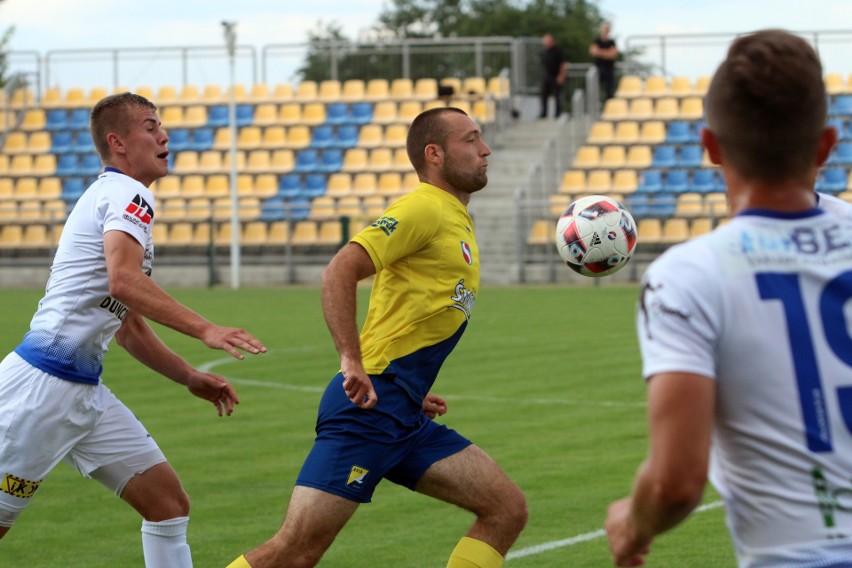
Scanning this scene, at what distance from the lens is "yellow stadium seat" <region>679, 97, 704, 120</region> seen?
1170 inches

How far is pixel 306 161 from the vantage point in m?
32.0

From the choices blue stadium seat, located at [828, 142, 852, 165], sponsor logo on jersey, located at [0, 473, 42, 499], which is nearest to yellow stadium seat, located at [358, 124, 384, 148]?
blue stadium seat, located at [828, 142, 852, 165]

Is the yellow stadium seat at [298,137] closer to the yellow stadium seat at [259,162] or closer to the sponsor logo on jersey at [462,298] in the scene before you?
the yellow stadium seat at [259,162]

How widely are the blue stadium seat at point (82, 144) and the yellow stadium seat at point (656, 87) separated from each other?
45.3ft

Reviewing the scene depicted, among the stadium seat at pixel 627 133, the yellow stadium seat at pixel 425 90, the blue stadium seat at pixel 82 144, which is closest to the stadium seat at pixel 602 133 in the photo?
the stadium seat at pixel 627 133

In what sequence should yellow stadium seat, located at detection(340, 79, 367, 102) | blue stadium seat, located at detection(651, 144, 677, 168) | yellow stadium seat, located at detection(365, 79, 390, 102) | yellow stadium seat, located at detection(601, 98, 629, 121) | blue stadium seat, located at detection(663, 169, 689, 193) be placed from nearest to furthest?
blue stadium seat, located at detection(663, 169, 689, 193) < blue stadium seat, located at detection(651, 144, 677, 168) < yellow stadium seat, located at detection(601, 98, 629, 121) < yellow stadium seat, located at detection(365, 79, 390, 102) < yellow stadium seat, located at detection(340, 79, 367, 102)

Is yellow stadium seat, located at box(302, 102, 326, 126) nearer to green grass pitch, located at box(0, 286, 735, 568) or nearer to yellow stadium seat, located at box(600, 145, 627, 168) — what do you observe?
yellow stadium seat, located at box(600, 145, 627, 168)

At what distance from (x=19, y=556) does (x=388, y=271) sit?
2933 mm

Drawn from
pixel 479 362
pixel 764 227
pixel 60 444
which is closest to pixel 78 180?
pixel 479 362

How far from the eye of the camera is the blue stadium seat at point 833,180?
2669cm

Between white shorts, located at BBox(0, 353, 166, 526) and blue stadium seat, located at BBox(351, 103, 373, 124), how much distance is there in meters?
27.7

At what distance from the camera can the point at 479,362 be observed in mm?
14484

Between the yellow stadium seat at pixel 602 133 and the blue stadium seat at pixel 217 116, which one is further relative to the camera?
the blue stadium seat at pixel 217 116

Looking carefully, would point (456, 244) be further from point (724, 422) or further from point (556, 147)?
point (556, 147)
